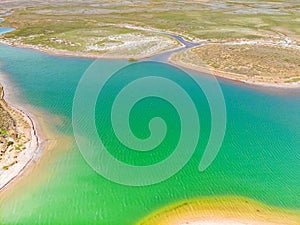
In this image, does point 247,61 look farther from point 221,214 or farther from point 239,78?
point 221,214

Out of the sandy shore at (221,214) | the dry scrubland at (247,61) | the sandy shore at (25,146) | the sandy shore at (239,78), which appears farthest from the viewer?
the dry scrubland at (247,61)

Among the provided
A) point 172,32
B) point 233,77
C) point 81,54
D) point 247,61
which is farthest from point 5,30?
point 233,77

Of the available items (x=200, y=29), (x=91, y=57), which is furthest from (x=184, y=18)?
(x=91, y=57)

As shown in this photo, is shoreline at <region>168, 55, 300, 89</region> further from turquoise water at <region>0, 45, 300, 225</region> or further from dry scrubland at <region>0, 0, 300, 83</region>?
turquoise water at <region>0, 45, 300, 225</region>

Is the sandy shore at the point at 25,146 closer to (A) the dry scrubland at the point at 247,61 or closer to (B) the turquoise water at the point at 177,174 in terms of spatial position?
(B) the turquoise water at the point at 177,174

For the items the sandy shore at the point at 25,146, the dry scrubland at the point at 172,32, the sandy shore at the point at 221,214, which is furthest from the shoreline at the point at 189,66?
the sandy shore at the point at 221,214

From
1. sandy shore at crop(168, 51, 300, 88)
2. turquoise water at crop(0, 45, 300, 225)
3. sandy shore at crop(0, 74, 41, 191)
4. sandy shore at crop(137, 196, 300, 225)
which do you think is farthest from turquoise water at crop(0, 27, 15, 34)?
sandy shore at crop(137, 196, 300, 225)
